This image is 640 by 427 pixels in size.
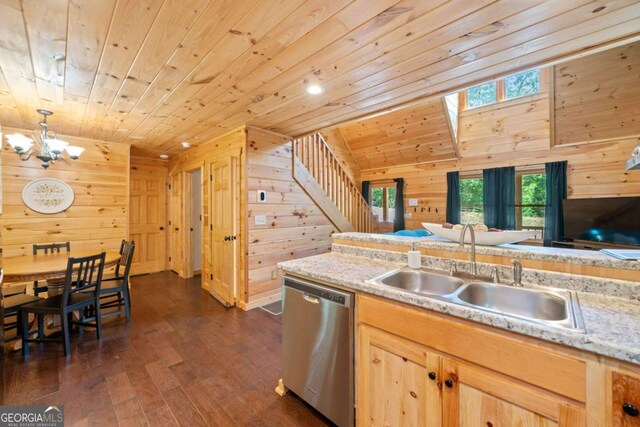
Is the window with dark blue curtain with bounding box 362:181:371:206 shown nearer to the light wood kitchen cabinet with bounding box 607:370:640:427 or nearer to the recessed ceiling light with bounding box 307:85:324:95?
the recessed ceiling light with bounding box 307:85:324:95

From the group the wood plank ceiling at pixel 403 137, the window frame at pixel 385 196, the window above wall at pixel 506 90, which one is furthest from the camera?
the window frame at pixel 385 196

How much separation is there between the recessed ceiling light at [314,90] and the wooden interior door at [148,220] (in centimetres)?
450

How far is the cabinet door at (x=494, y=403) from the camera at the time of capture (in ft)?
3.03

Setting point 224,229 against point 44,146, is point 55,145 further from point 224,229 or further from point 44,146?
point 224,229

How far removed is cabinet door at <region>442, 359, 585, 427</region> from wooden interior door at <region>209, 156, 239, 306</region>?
298 cm

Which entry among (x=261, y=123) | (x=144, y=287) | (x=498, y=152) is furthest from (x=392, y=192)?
(x=144, y=287)

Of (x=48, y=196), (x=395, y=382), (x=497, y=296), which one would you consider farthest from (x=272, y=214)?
(x=48, y=196)

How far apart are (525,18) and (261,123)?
2712 millimetres

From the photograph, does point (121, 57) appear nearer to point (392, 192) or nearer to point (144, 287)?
point (144, 287)

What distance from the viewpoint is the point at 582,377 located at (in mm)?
884

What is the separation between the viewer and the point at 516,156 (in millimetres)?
4766

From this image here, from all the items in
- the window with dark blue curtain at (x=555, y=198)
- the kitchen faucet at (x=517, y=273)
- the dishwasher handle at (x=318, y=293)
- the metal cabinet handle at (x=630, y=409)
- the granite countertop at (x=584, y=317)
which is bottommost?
the metal cabinet handle at (x=630, y=409)

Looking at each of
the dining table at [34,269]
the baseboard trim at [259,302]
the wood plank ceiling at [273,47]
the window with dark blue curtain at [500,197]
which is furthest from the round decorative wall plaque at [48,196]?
the window with dark blue curtain at [500,197]

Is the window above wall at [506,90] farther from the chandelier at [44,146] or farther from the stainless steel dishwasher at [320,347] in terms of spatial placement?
the chandelier at [44,146]
